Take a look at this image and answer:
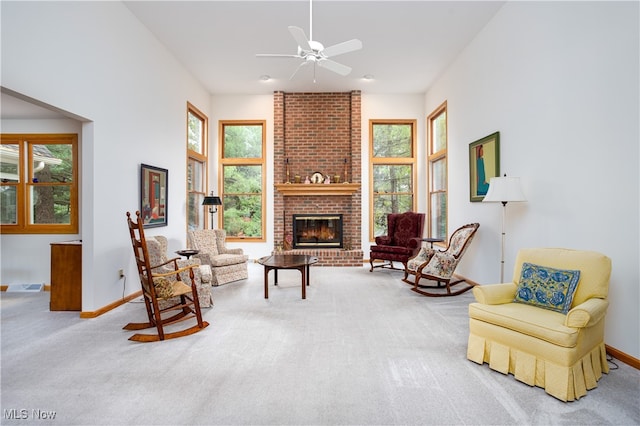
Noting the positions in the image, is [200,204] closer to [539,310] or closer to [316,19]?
Result: [316,19]

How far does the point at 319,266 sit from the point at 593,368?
4.77 metres

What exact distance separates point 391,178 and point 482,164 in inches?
108

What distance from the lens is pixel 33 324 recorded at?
322 cm

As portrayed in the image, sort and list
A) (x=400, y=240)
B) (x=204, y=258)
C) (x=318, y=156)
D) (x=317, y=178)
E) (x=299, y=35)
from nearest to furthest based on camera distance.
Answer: (x=299, y=35) → (x=204, y=258) → (x=400, y=240) → (x=317, y=178) → (x=318, y=156)

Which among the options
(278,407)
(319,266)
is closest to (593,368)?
(278,407)

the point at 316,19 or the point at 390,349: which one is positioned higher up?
the point at 316,19

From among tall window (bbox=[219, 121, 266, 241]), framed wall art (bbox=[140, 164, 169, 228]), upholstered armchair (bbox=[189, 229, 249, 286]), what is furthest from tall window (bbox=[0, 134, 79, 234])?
tall window (bbox=[219, 121, 266, 241])

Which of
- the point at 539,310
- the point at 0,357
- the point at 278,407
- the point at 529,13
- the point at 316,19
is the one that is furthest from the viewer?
the point at 316,19

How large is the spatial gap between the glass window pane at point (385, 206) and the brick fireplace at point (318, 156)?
432mm

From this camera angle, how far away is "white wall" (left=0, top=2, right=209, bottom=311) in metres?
2.76

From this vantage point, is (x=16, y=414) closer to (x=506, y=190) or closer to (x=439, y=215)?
(x=506, y=190)

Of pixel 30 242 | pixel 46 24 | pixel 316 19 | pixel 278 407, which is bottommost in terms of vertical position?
pixel 278 407

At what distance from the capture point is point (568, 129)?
292 cm

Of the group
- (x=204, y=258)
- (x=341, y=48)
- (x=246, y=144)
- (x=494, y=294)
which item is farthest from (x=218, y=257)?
(x=494, y=294)
